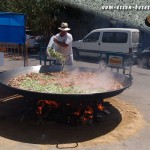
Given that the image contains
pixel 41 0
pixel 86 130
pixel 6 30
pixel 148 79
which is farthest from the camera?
pixel 41 0

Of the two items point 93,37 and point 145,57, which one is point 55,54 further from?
point 93,37

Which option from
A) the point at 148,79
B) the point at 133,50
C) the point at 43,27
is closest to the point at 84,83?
the point at 148,79

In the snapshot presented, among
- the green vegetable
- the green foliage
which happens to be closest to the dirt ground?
the green vegetable

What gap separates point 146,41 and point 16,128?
52.9 ft

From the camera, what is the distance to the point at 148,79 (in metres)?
13.8

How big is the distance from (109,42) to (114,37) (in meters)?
0.50

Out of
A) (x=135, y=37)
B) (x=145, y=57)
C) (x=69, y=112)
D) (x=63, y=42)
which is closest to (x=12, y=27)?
(x=63, y=42)

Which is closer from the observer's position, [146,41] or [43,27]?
[146,41]

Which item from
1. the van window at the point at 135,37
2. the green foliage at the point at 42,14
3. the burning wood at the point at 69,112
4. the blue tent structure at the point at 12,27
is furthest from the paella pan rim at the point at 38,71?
the green foliage at the point at 42,14

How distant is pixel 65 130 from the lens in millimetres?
6941

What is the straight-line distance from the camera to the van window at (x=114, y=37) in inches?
717

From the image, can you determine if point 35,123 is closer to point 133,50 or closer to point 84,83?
point 84,83

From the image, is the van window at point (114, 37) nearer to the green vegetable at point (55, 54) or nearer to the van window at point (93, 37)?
the van window at point (93, 37)

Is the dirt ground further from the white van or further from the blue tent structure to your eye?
the white van
